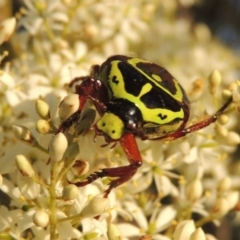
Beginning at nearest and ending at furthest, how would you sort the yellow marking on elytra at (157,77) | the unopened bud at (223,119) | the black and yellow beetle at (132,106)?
1. the black and yellow beetle at (132,106)
2. the yellow marking on elytra at (157,77)
3. the unopened bud at (223,119)

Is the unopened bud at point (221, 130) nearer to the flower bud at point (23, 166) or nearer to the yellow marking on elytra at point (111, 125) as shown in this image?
the yellow marking on elytra at point (111, 125)

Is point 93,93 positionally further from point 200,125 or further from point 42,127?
point 200,125

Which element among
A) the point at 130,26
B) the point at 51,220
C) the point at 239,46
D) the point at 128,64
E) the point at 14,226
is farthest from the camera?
Answer: the point at 239,46

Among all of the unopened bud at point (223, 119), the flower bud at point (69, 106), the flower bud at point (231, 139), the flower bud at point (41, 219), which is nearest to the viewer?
the flower bud at point (41, 219)

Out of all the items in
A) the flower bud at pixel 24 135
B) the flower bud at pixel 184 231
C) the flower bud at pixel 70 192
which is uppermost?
the flower bud at pixel 24 135

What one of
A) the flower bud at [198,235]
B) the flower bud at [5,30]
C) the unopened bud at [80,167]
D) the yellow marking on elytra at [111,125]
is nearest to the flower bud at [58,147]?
the unopened bud at [80,167]

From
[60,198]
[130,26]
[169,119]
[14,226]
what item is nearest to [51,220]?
[60,198]

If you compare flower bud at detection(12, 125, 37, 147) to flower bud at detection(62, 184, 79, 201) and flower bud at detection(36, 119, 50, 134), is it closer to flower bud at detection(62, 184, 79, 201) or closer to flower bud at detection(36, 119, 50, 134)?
flower bud at detection(36, 119, 50, 134)

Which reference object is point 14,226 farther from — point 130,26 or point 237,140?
point 130,26

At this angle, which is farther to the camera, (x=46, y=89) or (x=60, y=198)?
(x=46, y=89)
